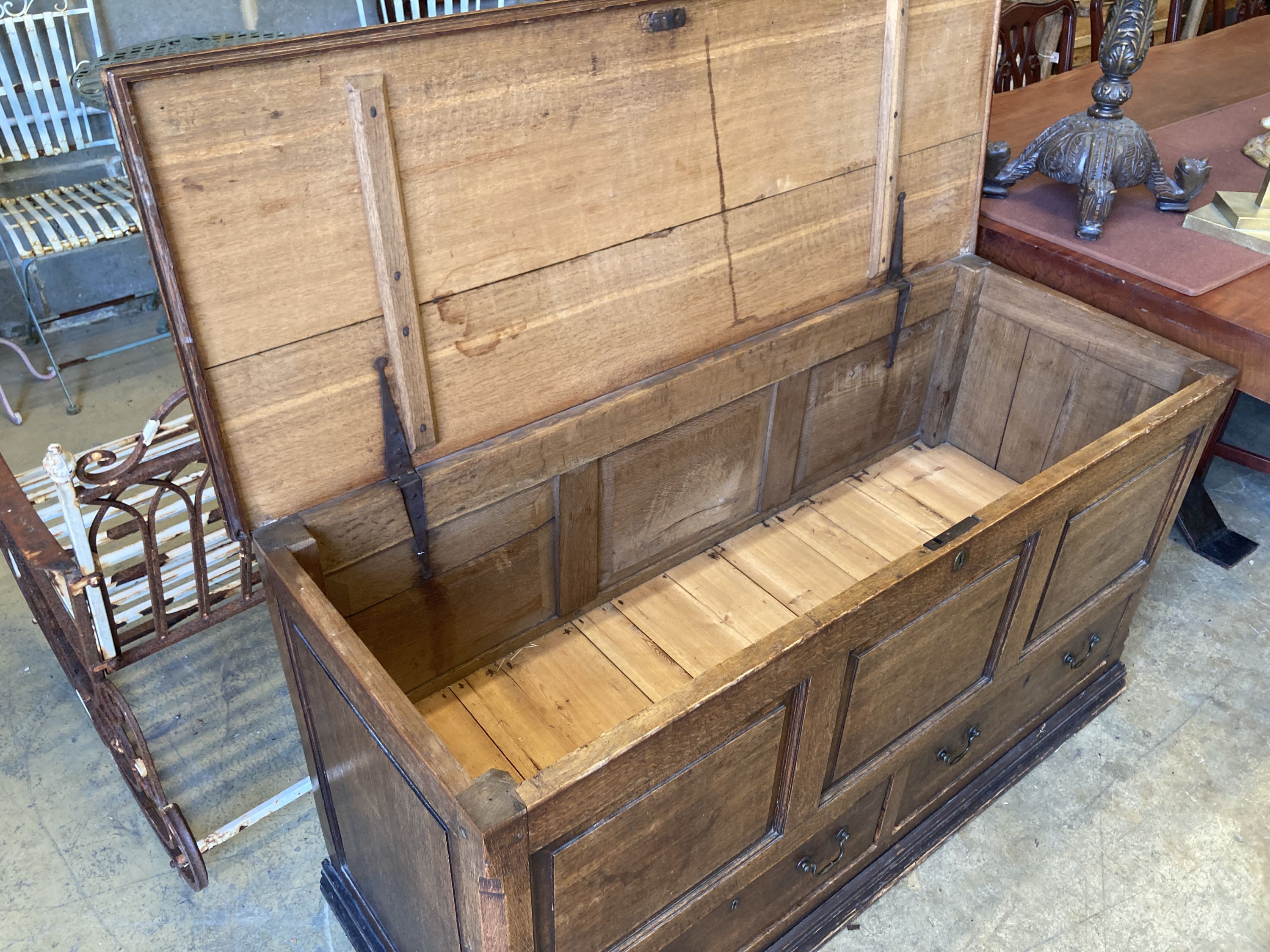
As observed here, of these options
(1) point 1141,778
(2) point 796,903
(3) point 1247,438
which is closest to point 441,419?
(2) point 796,903

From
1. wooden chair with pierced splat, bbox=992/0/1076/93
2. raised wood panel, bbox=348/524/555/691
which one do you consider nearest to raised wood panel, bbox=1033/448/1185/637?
raised wood panel, bbox=348/524/555/691

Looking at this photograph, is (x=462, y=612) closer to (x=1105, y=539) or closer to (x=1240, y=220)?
(x=1105, y=539)

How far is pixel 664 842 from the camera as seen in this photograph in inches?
46.4

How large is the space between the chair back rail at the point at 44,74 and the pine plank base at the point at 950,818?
2.99 m

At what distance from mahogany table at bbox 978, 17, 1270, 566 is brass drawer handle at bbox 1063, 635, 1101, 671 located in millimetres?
508

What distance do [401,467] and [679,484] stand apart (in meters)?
0.55

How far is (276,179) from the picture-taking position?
1104mm

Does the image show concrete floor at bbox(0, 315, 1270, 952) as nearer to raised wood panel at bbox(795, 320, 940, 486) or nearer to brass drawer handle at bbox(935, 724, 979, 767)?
brass drawer handle at bbox(935, 724, 979, 767)

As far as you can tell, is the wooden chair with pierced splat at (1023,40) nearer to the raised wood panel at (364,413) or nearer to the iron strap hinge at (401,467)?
the raised wood panel at (364,413)

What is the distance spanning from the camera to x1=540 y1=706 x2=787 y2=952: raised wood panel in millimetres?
1085

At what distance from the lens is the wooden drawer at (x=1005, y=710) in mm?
1637

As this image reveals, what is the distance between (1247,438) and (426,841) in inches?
101

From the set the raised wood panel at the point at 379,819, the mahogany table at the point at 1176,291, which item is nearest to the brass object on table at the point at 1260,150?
the mahogany table at the point at 1176,291

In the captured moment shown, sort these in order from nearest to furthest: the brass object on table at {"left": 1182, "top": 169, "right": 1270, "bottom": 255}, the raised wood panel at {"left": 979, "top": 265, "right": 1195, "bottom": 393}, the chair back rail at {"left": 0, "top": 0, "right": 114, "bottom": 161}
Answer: the raised wood panel at {"left": 979, "top": 265, "right": 1195, "bottom": 393}, the brass object on table at {"left": 1182, "top": 169, "right": 1270, "bottom": 255}, the chair back rail at {"left": 0, "top": 0, "right": 114, "bottom": 161}
